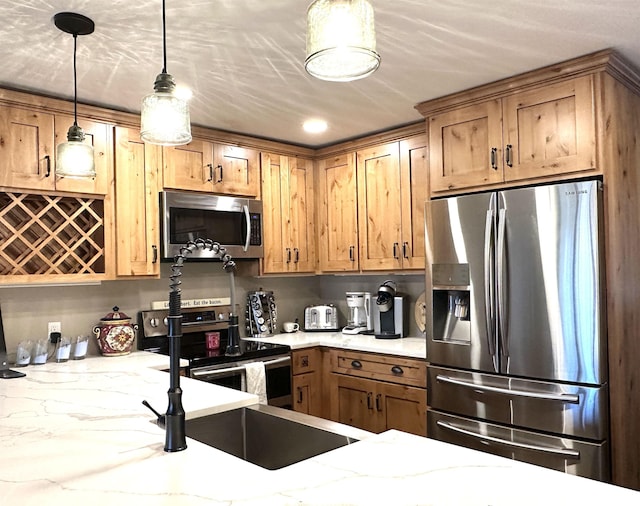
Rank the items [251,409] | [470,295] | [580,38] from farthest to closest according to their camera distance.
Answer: [470,295] < [580,38] < [251,409]

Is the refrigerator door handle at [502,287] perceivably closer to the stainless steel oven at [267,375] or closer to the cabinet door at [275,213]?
the stainless steel oven at [267,375]

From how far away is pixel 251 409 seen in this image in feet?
6.53

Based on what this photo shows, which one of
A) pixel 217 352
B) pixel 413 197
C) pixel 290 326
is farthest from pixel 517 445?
pixel 290 326

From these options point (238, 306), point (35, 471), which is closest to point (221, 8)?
point (35, 471)

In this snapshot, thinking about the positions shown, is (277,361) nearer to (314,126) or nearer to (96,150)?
(314,126)

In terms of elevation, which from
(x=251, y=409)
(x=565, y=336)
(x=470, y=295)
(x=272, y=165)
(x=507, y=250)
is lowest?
(x=251, y=409)

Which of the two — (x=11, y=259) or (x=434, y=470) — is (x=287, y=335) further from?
(x=434, y=470)

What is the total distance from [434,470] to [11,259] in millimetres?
2654

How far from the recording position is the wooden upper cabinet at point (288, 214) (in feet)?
13.4

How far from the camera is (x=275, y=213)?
162 inches

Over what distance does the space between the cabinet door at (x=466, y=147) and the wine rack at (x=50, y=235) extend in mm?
2079

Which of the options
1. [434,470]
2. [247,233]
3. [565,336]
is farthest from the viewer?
[247,233]

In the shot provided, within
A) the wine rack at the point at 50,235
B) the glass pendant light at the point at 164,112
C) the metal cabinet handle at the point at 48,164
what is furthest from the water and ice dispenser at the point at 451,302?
the metal cabinet handle at the point at 48,164

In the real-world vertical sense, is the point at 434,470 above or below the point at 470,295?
below
